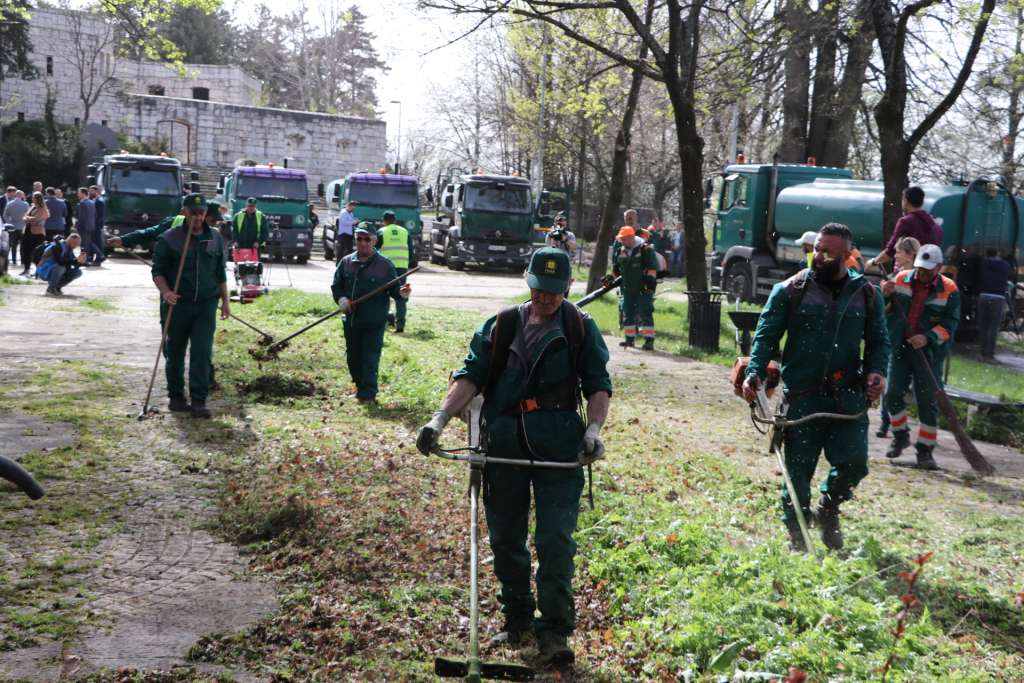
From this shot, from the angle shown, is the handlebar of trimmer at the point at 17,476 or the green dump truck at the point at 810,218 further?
the green dump truck at the point at 810,218

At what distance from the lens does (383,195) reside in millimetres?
32688

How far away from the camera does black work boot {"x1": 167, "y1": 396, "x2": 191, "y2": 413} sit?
1062 centimetres

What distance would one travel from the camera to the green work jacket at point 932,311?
984 cm

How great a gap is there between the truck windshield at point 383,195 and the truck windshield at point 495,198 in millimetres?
1658

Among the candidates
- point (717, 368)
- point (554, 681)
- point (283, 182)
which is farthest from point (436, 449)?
point (283, 182)

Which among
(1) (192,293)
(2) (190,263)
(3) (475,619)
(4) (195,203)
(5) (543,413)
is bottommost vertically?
(3) (475,619)

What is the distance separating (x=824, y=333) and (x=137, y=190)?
91.5 feet

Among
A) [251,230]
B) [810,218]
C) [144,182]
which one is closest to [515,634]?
[251,230]

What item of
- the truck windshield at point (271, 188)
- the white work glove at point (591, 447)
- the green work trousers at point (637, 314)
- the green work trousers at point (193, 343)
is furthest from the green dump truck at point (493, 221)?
the white work glove at point (591, 447)

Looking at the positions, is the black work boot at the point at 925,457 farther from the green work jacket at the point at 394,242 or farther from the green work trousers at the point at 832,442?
the green work jacket at the point at 394,242

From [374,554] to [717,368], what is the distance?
9710 mm

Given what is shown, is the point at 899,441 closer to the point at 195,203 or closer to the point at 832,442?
the point at 832,442

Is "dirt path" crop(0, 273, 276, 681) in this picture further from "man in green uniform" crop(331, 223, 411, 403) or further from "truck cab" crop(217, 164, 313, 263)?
"truck cab" crop(217, 164, 313, 263)

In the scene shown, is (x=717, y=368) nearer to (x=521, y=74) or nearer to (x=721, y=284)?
(x=721, y=284)
